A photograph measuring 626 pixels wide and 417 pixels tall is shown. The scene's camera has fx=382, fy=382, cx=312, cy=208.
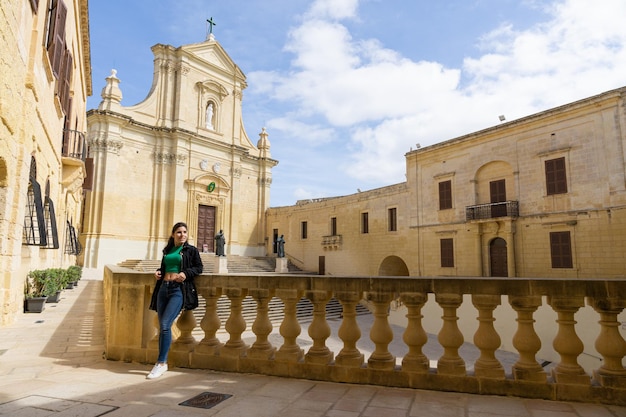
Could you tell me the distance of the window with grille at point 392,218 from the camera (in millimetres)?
24880

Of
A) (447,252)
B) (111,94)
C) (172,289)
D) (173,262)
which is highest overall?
(111,94)

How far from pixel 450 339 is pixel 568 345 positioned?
2.77 ft

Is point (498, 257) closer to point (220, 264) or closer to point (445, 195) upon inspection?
point (445, 195)

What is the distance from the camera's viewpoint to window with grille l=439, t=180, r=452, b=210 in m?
21.8

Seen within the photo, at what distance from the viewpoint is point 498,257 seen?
19.5m

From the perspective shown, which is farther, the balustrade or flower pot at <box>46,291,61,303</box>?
flower pot at <box>46,291,61,303</box>

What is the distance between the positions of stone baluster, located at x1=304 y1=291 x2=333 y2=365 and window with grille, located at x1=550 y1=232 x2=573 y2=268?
1753cm

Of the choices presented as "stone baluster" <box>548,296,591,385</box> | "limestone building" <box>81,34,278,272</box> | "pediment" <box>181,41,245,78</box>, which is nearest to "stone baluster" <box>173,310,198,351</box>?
"stone baluster" <box>548,296,591,385</box>

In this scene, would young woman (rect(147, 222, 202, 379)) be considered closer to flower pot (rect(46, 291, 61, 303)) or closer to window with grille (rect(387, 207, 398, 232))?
flower pot (rect(46, 291, 61, 303))

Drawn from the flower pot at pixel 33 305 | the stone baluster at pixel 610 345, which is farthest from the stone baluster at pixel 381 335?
the flower pot at pixel 33 305

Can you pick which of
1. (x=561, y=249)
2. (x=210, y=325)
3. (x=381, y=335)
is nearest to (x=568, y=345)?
(x=381, y=335)

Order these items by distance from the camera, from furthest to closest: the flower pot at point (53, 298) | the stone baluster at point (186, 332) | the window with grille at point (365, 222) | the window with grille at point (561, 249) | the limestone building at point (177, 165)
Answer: the window with grille at point (365, 222)
the limestone building at point (177, 165)
the window with grille at point (561, 249)
the flower pot at point (53, 298)
the stone baluster at point (186, 332)

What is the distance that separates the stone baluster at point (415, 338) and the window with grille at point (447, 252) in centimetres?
1914

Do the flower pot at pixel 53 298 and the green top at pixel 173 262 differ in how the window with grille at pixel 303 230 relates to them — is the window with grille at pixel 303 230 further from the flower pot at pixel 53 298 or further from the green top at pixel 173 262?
the green top at pixel 173 262
